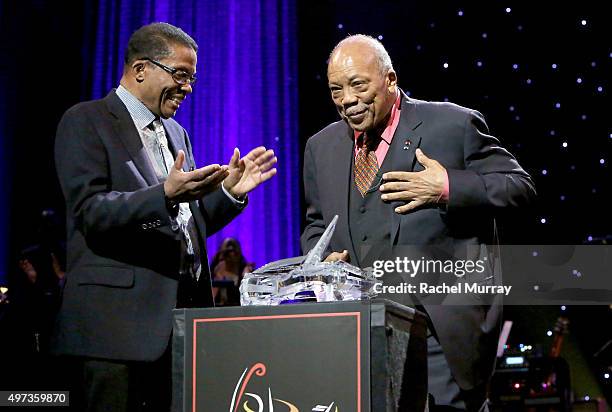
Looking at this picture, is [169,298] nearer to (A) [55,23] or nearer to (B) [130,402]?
(B) [130,402]

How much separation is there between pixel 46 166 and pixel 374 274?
4.87m

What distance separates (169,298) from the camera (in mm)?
2205

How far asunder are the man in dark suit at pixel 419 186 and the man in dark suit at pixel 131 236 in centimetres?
27

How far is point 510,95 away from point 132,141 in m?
4.27

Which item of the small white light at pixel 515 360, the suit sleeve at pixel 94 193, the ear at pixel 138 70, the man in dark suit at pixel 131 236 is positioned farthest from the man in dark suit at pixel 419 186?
the small white light at pixel 515 360

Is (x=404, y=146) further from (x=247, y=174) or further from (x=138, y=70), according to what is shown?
(x=138, y=70)

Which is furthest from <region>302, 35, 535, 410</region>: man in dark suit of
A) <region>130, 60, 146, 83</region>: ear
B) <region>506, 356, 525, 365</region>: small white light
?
<region>506, 356, 525, 365</region>: small white light

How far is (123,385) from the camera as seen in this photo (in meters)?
2.12

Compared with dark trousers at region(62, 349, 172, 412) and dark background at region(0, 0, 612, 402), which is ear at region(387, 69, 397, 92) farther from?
dark background at region(0, 0, 612, 402)

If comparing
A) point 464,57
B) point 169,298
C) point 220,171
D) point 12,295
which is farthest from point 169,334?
point 464,57

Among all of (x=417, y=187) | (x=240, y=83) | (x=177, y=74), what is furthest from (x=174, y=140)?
(x=240, y=83)

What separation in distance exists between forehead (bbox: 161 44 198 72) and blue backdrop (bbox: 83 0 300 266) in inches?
166

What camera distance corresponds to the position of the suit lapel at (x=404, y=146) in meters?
2.17

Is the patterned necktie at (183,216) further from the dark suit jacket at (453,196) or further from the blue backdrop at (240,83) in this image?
the blue backdrop at (240,83)
